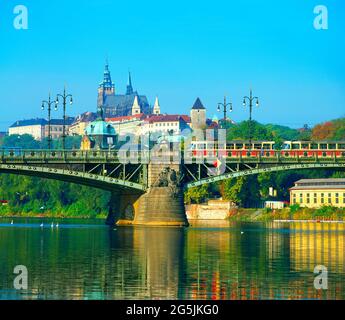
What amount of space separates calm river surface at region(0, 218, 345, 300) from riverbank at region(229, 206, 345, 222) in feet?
226

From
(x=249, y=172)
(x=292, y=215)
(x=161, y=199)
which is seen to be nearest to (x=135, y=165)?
(x=161, y=199)

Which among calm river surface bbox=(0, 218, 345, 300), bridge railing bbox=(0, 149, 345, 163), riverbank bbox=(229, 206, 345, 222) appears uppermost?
bridge railing bbox=(0, 149, 345, 163)

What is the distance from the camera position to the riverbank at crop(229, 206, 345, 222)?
178587 millimetres

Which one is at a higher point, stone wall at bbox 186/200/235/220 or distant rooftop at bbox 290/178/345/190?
distant rooftop at bbox 290/178/345/190

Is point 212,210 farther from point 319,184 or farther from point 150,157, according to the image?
point 150,157

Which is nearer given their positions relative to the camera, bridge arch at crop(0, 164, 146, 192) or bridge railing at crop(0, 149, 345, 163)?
bridge arch at crop(0, 164, 146, 192)

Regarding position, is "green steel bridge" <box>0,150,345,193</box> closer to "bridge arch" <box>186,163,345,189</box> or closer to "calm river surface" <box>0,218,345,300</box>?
"bridge arch" <box>186,163,345,189</box>

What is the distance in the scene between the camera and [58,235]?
113 m

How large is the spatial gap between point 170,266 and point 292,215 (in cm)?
11289

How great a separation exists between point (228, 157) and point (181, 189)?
645 cm

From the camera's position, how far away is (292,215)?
182000mm

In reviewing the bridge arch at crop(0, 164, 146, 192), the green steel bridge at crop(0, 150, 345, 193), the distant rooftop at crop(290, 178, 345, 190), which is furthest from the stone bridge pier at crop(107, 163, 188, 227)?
the distant rooftop at crop(290, 178, 345, 190)
